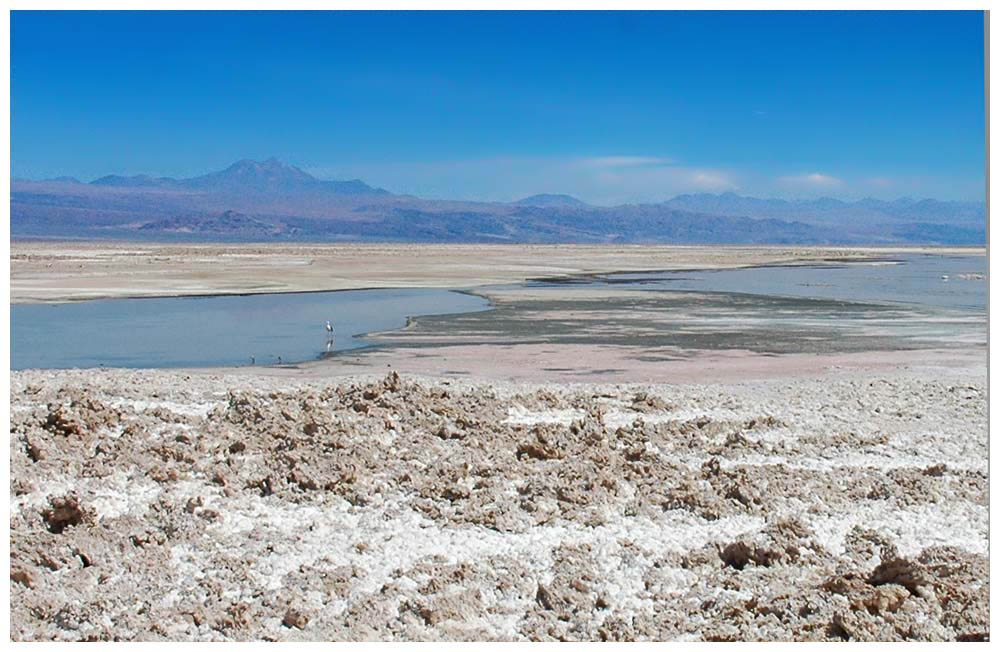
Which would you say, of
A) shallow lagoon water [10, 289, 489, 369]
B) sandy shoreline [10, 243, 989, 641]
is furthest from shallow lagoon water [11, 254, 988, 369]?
sandy shoreline [10, 243, 989, 641]

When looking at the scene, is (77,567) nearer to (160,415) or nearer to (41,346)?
(160,415)

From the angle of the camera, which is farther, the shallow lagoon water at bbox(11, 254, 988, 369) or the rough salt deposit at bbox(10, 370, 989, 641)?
the shallow lagoon water at bbox(11, 254, 988, 369)

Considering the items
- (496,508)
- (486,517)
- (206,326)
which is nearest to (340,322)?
(206,326)

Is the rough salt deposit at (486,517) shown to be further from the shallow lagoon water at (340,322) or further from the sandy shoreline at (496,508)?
the shallow lagoon water at (340,322)

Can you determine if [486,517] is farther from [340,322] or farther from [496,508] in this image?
[340,322]

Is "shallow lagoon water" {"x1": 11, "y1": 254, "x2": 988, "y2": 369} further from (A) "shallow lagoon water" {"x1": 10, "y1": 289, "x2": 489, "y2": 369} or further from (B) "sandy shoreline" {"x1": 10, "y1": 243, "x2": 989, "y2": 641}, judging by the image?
(B) "sandy shoreline" {"x1": 10, "y1": 243, "x2": 989, "y2": 641}

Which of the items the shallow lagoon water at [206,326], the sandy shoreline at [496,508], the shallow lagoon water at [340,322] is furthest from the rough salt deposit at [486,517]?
the shallow lagoon water at [340,322]
